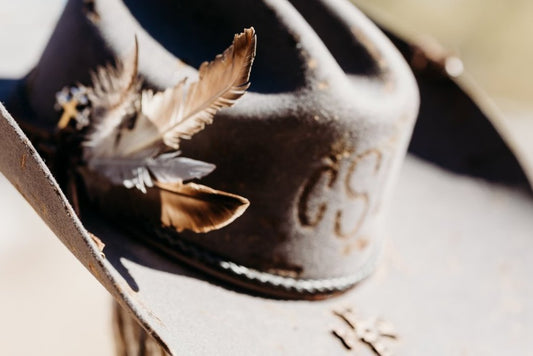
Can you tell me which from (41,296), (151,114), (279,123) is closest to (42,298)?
(41,296)

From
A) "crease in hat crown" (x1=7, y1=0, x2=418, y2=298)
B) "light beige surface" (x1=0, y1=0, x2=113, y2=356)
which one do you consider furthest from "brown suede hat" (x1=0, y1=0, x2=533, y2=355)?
"light beige surface" (x1=0, y1=0, x2=113, y2=356)

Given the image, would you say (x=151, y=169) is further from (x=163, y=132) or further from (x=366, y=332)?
(x=366, y=332)

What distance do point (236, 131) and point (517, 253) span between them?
1225 millimetres

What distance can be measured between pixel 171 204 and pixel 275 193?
0.22 meters

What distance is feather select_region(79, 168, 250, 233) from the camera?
1017 mm

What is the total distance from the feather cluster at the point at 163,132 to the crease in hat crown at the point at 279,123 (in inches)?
1.9

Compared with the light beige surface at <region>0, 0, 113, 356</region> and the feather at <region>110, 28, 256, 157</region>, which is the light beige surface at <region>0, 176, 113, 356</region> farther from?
the feather at <region>110, 28, 256, 157</region>

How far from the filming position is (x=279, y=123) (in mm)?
1130

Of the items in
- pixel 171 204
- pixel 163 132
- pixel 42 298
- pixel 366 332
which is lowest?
pixel 42 298

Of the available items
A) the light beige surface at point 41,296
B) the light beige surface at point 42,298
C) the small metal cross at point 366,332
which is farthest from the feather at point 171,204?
the light beige surface at point 42,298

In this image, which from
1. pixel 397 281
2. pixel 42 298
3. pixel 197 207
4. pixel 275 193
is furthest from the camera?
pixel 42 298

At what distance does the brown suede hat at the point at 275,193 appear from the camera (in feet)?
3.51

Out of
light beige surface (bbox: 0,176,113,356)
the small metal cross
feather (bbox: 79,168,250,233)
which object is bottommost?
light beige surface (bbox: 0,176,113,356)

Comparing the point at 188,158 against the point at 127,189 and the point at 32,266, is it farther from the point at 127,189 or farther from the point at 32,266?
the point at 32,266
